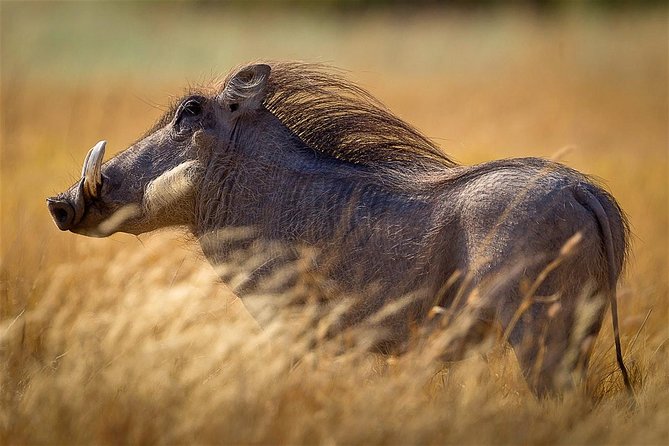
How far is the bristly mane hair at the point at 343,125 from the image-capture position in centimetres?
402

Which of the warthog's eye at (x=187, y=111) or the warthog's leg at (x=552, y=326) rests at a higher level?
the warthog's eye at (x=187, y=111)

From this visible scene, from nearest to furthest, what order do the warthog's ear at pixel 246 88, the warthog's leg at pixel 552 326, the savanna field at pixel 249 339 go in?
the savanna field at pixel 249 339, the warthog's leg at pixel 552 326, the warthog's ear at pixel 246 88

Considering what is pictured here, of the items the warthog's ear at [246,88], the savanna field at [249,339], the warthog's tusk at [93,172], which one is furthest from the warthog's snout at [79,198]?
the warthog's ear at [246,88]

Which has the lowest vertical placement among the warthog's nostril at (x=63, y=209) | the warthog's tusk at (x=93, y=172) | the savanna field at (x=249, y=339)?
the savanna field at (x=249, y=339)

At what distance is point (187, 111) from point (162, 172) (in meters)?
0.26

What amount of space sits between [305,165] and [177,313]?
29.2 inches

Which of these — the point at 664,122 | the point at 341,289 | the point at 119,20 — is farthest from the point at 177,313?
the point at 119,20

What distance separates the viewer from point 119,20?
23109mm

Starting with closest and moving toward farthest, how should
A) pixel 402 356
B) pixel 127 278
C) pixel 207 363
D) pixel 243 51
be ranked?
pixel 207 363, pixel 402 356, pixel 127 278, pixel 243 51

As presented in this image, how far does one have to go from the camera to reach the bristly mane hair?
4.02 m

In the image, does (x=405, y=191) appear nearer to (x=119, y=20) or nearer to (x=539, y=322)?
(x=539, y=322)

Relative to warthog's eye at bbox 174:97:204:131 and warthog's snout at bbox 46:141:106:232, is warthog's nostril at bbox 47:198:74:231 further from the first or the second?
warthog's eye at bbox 174:97:204:131

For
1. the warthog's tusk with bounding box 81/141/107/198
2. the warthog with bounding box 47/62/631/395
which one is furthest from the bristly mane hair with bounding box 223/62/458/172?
the warthog's tusk with bounding box 81/141/107/198

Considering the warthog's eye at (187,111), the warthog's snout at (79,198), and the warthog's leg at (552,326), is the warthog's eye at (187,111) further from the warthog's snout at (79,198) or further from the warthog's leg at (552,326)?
the warthog's leg at (552,326)
